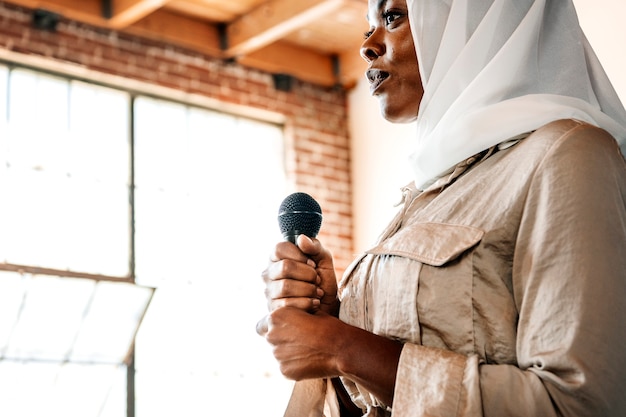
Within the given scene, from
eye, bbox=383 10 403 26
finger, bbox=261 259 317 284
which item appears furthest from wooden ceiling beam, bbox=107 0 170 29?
finger, bbox=261 259 317 284

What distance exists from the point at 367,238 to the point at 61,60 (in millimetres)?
2537

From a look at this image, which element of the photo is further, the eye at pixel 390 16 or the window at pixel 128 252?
the window at pixel 128 252

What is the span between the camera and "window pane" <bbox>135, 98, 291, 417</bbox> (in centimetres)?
633

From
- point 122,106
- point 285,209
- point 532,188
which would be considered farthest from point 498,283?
point 122,106

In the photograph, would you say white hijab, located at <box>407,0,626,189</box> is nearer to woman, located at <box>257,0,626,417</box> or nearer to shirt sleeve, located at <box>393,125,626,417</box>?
woman, located at <box>257,0,626,417</box>

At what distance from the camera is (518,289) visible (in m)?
1.44

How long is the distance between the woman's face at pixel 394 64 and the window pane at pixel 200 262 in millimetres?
4479

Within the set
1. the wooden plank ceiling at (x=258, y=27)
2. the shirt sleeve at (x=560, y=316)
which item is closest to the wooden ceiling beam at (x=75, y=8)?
the wooden plank ceiling at (x=258, y=27)

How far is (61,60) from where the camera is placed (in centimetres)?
625

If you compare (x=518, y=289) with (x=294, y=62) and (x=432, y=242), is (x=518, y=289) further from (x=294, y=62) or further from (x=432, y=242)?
(x=294, y=62)

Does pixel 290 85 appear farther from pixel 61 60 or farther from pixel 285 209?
pixel 285 209

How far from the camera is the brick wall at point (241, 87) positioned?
6.27 metres

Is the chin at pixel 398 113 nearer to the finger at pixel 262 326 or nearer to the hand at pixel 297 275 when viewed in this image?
the hand at pixel 297 275

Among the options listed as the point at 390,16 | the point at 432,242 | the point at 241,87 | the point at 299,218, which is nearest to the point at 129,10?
the point at 241,87
